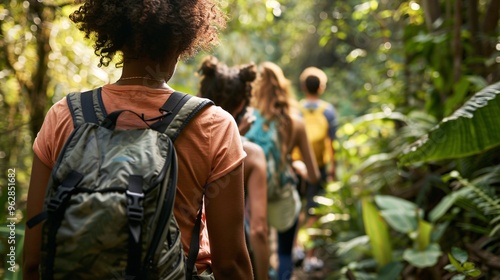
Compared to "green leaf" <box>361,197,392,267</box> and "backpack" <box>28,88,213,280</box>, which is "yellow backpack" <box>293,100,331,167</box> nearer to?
"green leaf" <box>361,197,392,267</box>

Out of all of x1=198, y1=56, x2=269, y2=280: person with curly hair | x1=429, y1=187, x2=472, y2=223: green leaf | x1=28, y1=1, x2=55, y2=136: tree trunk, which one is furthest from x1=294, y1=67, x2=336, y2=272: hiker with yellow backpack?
x1=198, y1=56, x2=269, y2=280: person with curly hair

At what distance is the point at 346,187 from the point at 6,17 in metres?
4.15

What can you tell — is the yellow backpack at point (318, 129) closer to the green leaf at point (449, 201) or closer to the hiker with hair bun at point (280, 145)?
the hiker with hair bun at point (280, 145)

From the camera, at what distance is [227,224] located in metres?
2.17

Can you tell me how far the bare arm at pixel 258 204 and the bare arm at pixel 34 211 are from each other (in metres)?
2.15

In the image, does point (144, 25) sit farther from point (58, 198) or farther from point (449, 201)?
point (449, 201)

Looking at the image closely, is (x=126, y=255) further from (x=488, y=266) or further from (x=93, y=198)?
(x=488, y=266)

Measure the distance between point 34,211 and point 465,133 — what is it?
9.45 ft

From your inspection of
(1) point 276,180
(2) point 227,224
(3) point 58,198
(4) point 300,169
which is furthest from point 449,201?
(3) point 58,198

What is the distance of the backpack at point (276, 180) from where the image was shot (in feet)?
17.5

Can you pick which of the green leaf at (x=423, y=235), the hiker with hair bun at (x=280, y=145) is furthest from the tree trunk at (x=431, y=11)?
the green leaf at (x=423, y=235)

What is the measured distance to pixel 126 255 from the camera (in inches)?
71.2

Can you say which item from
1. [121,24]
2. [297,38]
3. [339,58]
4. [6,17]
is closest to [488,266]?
[121,24]

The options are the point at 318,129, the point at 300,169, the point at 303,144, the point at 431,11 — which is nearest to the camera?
the point at 303,144
